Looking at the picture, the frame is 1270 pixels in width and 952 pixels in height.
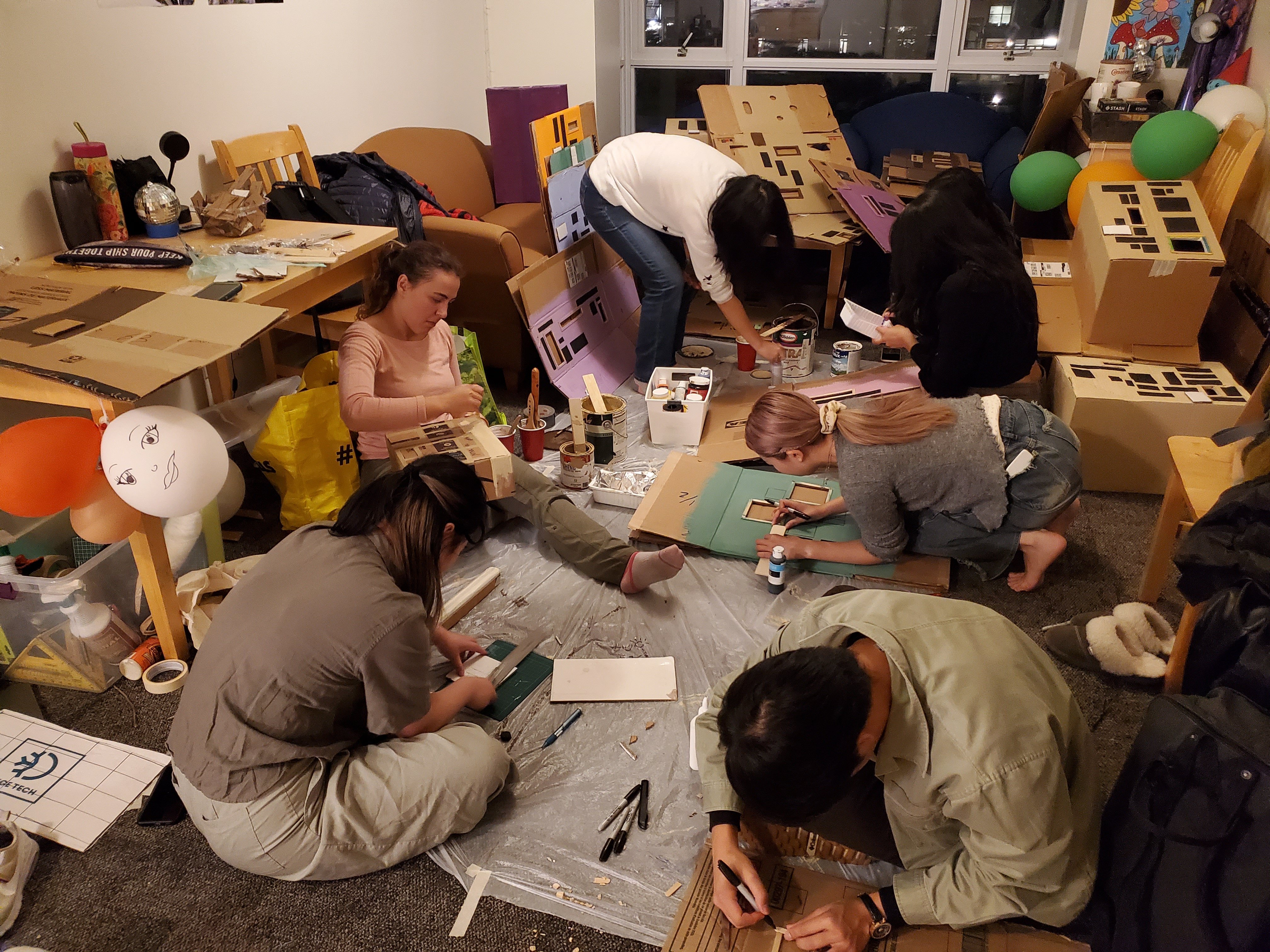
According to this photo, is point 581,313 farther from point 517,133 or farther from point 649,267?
point 517,133

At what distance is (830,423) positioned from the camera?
2137 mm

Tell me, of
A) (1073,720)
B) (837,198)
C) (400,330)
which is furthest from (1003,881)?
(837,198)

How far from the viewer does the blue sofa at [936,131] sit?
4465 mm

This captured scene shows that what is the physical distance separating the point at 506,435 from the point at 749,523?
2.85 feet

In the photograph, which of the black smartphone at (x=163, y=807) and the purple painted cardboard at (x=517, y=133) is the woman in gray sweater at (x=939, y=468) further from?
the purple painted cardboard at (x=517, y=133)

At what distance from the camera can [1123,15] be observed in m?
3.74

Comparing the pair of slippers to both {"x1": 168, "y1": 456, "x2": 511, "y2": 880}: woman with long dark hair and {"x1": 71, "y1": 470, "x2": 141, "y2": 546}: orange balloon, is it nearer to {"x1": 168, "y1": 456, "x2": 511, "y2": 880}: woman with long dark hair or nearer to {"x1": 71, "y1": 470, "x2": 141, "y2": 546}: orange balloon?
{"x1": 168, "y1": 456, "x2": 511, "y2": 880}: woman with long dark hair

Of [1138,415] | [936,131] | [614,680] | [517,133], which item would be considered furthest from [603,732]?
[936,131]

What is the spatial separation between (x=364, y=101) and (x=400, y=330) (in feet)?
5.78

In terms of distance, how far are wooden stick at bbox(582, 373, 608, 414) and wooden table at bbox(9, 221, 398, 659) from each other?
757mm

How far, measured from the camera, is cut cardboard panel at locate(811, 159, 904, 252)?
3703 millimetres

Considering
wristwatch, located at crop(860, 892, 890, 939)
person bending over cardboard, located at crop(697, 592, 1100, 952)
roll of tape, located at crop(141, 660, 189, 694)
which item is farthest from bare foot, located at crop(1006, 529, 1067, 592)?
roll of tape, located at crop(141, 660, 189, 694)

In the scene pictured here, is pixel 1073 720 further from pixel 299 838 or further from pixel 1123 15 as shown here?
A: pixel 1123 15

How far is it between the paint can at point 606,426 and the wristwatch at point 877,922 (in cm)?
171
